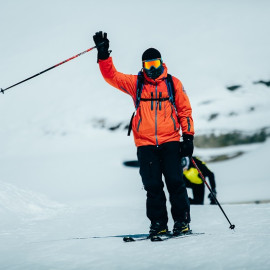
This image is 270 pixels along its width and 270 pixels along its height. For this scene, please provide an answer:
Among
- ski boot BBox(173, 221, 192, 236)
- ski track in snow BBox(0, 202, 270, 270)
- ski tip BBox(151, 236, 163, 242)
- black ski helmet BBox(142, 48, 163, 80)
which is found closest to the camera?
ski track in snow BBox(0, 202, 270, 270)

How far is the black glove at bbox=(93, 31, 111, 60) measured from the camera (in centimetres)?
377

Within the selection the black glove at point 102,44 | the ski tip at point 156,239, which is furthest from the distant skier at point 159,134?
the ski tip at point 156,239

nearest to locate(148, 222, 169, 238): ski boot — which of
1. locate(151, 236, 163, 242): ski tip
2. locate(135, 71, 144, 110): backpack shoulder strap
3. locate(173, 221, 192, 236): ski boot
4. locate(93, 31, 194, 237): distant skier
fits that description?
locate(93, 31, 194, 237): distant skier

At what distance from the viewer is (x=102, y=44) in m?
3.77

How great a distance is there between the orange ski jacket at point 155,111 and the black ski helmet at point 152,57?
35mm

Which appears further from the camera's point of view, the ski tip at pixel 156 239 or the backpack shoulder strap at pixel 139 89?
the backpack shoulder strap at pixel 139 89

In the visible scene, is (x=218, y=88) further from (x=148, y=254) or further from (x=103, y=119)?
(x=148, y=254)

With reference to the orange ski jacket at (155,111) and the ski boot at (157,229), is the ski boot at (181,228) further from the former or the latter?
the orange ski jacket at (155,111)

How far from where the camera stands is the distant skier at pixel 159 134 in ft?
12.3

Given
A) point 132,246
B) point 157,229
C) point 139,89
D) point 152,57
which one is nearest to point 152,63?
point 152,57

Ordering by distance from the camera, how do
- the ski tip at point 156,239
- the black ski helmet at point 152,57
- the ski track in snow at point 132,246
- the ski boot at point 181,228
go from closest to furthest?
1. the ski track in snow at point 132,246
2. the ski tip at point 156,239
3. the ski boot at point 181,228
4. the black ski helmet at point 152,57

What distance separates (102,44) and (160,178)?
1233 millimetres

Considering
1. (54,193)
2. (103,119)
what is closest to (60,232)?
(54,193)

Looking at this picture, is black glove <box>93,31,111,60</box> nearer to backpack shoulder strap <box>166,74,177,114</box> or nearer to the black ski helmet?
the black ski helmet
